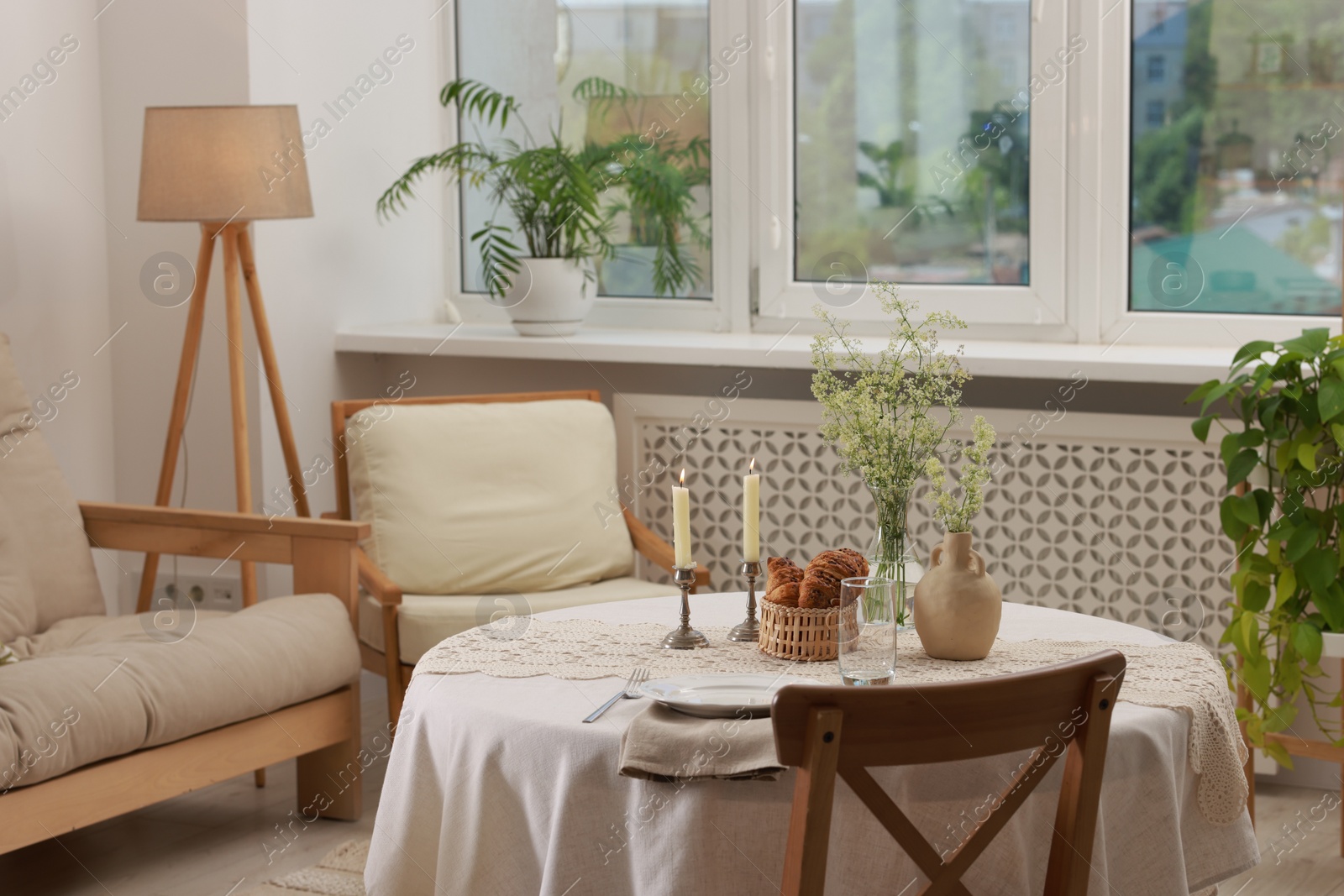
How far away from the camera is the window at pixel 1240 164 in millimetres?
2918

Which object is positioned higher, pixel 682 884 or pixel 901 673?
pixel 901 673

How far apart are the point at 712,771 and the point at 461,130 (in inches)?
113

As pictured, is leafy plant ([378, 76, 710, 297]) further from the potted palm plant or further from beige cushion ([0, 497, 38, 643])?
beige cushion ([0, 497, 38, 643])

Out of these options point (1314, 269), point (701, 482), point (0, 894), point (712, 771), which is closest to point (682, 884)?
point (712, 771)

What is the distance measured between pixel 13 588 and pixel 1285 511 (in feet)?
7.99

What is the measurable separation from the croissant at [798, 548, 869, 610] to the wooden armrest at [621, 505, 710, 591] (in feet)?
4.02

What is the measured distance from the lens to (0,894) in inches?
95.6

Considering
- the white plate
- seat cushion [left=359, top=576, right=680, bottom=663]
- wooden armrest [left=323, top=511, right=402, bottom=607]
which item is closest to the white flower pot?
seat cushion [left=359, top=576, right=680, bottom=663]

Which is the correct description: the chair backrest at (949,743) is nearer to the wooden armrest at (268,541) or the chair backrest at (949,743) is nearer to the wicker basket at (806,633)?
the wicker basket at (806,633)

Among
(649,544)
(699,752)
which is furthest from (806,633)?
(649,544)

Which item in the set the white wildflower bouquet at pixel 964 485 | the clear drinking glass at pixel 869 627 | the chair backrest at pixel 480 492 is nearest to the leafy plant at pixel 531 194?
the chair backrest at pixel 480 492

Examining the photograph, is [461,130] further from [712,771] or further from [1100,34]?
[712,771]

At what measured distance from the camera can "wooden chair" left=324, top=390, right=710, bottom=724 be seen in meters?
2.74

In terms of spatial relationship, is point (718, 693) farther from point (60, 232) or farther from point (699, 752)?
point (60, 232)
